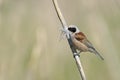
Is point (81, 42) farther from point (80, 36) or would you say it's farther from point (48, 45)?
point (48, 45)

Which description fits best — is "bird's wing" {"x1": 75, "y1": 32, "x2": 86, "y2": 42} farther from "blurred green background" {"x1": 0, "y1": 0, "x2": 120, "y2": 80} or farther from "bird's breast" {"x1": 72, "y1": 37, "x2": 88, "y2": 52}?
"blurred green background" {"x1": 0, "y1": 0, "x2": 120, "y2": 80}

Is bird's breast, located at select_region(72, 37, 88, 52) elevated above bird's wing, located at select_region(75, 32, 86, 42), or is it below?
below

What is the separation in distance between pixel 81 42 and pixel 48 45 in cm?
32

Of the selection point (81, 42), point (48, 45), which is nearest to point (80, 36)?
point (81, 42)

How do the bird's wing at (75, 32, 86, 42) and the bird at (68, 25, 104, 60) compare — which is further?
the bird's wing at (75, 32, 86, 42)

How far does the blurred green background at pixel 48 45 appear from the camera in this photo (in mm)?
3314

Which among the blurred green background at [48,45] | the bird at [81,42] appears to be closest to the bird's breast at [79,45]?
the bird at [81,42]

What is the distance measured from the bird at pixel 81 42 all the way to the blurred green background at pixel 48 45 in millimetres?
97

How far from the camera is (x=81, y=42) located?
135 inches

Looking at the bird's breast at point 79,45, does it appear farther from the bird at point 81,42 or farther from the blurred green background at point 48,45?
the blurred green background at point 48,45

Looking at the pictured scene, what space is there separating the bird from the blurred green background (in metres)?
0.10

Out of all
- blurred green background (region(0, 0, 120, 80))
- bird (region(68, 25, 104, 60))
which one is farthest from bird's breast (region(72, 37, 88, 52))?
blurred green background (region(0, 0, 120, 80))

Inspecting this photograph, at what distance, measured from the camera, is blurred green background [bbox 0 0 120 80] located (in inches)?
130

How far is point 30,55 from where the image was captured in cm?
328
